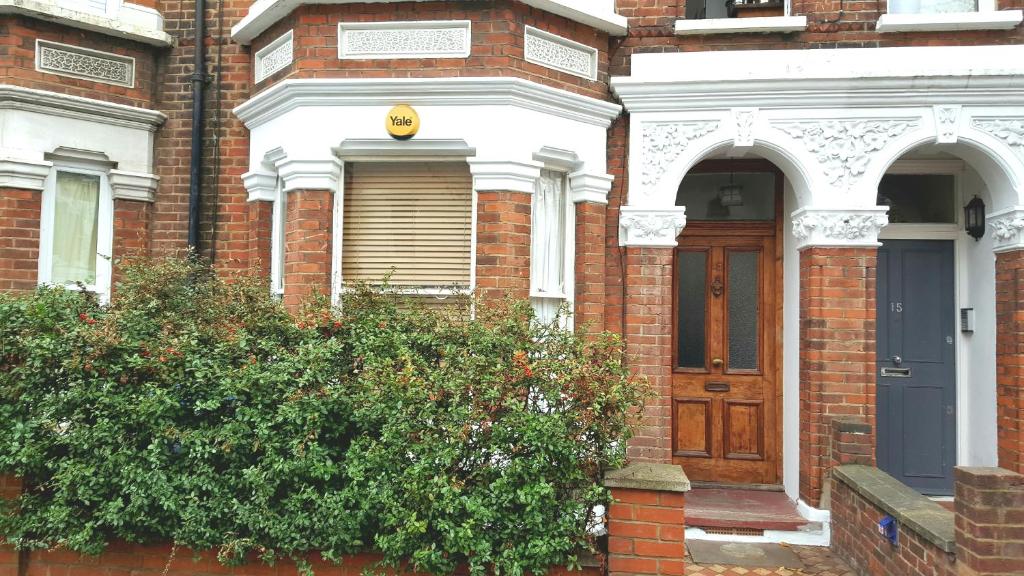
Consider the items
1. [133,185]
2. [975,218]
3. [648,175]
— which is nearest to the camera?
[648,175]

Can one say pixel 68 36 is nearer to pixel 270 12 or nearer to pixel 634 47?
pixel 270 12

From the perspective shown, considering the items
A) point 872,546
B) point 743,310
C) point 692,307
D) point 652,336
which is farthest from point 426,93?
point 872,546

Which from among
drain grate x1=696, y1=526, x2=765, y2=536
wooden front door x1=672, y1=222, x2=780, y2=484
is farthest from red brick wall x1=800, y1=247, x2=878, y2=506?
wooden front door x1=672, y1=222, x2=780, y2=484

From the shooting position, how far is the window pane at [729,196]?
6.71 meters

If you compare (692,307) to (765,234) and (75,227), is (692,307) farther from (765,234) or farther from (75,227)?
(75,227)

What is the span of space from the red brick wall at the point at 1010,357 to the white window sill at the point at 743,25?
2702 mm

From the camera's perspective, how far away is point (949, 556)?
11.8 feet

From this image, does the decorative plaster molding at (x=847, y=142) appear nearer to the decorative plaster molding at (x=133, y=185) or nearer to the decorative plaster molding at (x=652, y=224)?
the decorative plaster molding at (x=652, y=224)

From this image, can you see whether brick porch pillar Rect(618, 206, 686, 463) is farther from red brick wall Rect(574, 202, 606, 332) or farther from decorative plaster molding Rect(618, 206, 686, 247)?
red brick wall Rect(574, 202, 606, 332)

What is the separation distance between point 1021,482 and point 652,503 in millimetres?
1810

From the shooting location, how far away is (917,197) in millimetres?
6609

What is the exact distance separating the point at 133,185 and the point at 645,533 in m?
5.93

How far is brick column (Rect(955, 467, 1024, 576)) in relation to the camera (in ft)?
10.9

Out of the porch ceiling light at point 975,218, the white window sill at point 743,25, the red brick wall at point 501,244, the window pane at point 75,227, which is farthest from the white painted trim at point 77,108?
the porch ceiling light at point 975,218
